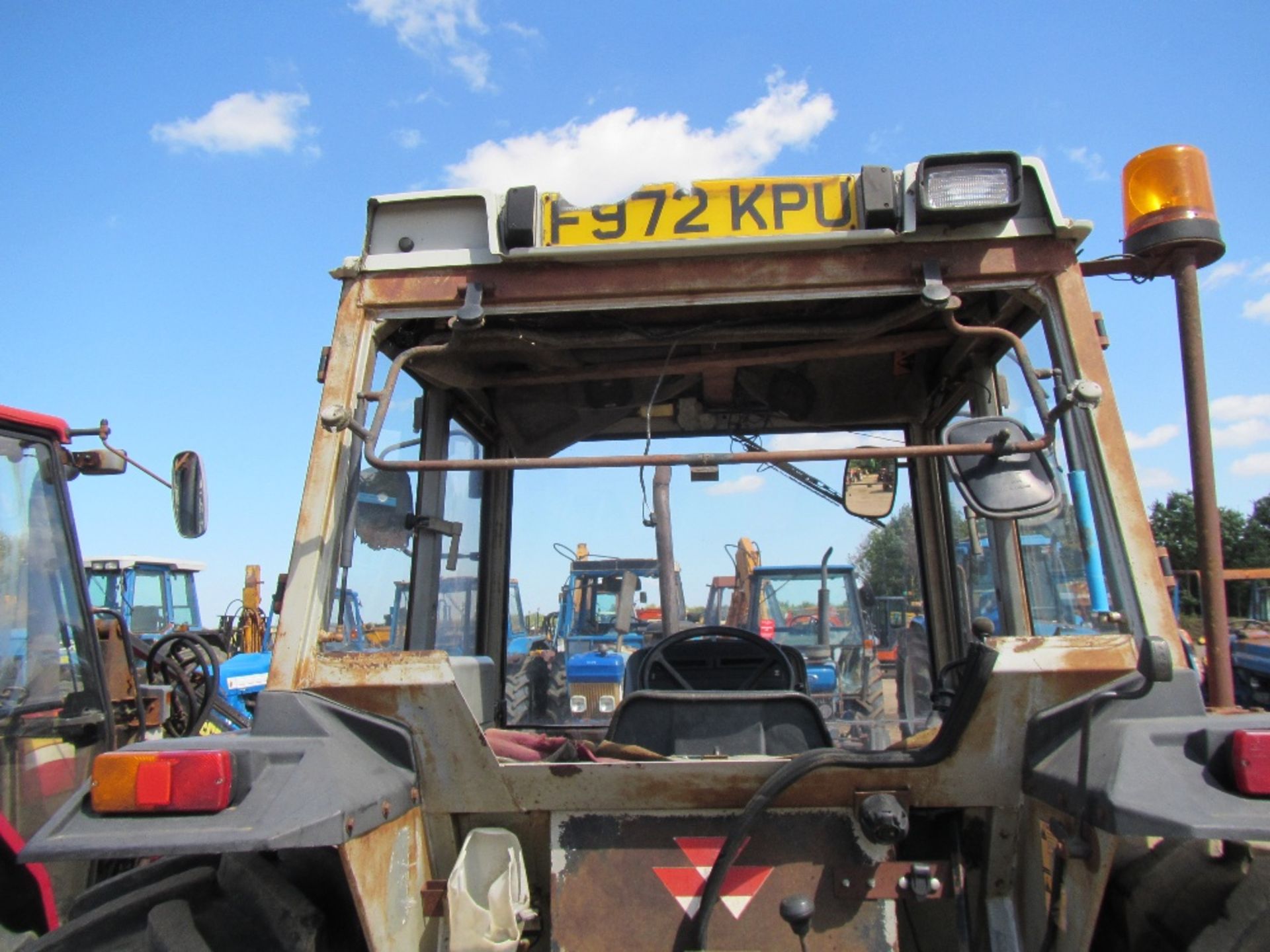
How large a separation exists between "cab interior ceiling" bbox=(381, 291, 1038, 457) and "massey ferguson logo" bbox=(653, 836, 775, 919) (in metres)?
1.32

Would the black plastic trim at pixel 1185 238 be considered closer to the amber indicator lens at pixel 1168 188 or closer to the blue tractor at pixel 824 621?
the amber indicator lens at pixel 1168 188

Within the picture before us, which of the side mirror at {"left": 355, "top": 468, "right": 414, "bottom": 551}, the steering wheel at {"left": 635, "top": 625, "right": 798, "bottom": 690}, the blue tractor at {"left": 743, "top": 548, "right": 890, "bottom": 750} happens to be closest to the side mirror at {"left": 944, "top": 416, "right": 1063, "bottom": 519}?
the side mirror at {"left": 355, "top": 468, "right": 414, "bottom": 551}

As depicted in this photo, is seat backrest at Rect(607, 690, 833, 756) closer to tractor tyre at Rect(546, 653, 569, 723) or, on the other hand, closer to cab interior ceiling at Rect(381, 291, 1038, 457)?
cab interior ceiling at Rect(381, 291, 1038, 457)

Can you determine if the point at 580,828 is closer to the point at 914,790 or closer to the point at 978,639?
the point at 914,790

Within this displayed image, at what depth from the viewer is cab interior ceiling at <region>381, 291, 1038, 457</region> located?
2543 mm

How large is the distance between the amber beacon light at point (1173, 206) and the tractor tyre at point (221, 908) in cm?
220

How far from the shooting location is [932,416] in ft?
11.5

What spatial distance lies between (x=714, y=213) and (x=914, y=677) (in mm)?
2222

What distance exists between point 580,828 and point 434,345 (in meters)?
1.23

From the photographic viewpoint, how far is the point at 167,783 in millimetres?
1624

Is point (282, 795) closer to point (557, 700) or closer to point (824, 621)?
point (557, 700)

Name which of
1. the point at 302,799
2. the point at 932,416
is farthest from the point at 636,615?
the point at 302,799

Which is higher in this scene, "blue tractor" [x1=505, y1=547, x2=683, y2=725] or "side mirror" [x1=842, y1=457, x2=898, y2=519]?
"side mirror" [x1=842, y1=457, x2=898, y2=519]

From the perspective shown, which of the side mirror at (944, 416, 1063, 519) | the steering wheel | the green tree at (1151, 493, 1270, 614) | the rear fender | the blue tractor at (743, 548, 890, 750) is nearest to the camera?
the rear fender
